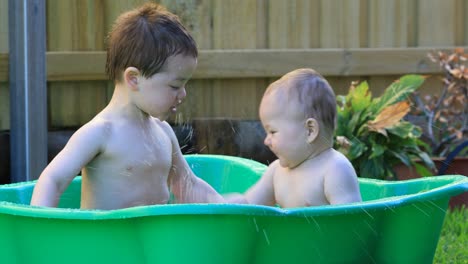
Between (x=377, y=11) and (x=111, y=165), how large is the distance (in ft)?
11.3

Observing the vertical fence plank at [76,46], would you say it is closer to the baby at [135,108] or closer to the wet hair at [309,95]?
the baby at [135,108]

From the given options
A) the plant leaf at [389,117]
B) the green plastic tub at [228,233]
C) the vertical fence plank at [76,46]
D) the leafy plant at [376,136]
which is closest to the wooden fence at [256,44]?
the vertical fence plank at [76,46]

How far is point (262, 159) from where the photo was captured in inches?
217

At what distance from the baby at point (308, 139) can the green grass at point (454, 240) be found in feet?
3.23

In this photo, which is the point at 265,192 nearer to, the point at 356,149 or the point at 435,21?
the point at 356,149

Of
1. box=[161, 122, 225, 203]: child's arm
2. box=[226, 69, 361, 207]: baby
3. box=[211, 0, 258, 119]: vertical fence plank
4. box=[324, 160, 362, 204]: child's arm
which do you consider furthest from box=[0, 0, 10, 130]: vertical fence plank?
box=[324, 160, 362, 204]: child's arm

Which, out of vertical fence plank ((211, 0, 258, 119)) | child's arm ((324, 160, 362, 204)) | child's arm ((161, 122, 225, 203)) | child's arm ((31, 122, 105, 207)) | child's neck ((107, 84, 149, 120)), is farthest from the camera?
vertical fence plank ((211, 0, 258, 119))

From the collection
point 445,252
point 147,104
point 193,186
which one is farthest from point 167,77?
point 445,252

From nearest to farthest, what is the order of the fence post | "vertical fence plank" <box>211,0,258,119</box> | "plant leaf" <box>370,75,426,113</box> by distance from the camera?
the fence post
"plant leaf" <box>370,75,426,113</box>
"vertical fence plank" <box>211,0,258,119</box>

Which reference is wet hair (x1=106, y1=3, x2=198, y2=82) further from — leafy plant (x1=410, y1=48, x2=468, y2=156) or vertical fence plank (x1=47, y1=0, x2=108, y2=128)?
leafy plant (x1=410, y1=48, x2=468, y2=156)

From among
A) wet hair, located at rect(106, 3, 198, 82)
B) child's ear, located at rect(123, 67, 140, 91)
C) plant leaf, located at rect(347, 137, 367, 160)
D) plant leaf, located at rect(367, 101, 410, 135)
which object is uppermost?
wet hair, located at rect(106, 3, 198, 82)

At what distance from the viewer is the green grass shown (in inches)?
146

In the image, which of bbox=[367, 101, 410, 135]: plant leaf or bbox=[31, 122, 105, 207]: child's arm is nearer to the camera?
bbox=[31, 122, 105, 207]: child's arm

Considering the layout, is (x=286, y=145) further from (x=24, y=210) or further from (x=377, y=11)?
(x=377, y=11)
